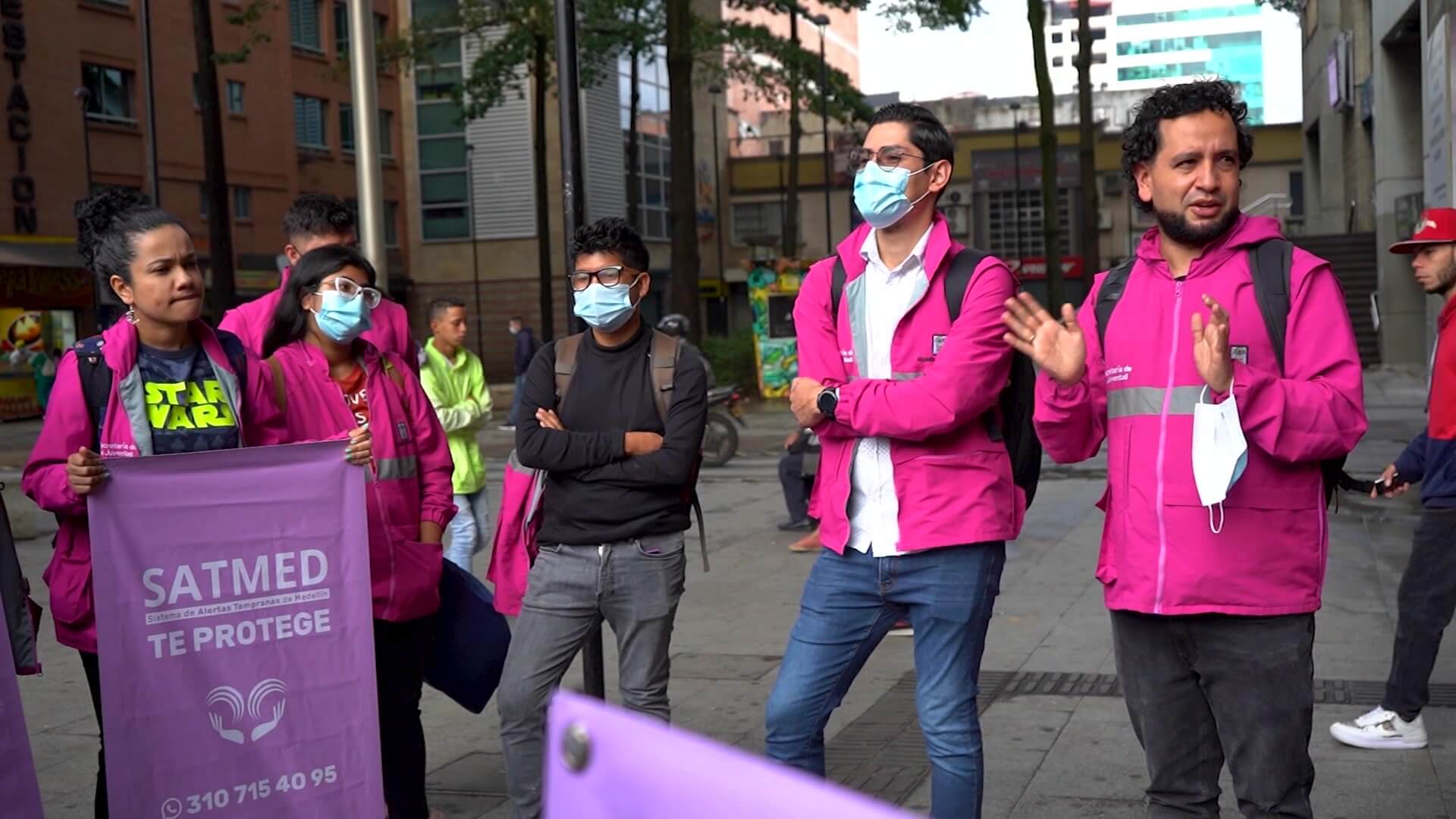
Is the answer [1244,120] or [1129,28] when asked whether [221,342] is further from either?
[1129,28]

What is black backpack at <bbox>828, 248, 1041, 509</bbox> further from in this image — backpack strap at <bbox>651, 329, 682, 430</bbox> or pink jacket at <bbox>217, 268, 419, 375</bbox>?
pink jacket at <bbox>217, 268, 419, 375</bbox>

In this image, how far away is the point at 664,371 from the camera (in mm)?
4895

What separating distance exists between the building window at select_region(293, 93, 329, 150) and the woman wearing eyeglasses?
139ft

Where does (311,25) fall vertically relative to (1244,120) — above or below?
above

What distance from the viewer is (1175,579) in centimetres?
348

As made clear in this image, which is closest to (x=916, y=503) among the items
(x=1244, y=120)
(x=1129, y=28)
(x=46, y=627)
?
(x=1244, y=120)

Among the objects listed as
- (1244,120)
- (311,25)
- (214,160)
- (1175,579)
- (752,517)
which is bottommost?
(752,517)

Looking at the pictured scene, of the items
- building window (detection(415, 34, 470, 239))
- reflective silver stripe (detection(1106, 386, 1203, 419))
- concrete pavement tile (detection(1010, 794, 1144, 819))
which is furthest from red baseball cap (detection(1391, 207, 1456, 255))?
building window (detection(415, 34, 470, 239))

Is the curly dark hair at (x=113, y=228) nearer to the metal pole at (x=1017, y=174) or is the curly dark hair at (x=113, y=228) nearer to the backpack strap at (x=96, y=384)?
the backpack strap at (x=96, y=384)

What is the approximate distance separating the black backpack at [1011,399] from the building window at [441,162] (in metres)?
48.7

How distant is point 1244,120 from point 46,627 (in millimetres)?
7745

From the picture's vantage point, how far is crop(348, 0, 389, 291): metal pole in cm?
1027

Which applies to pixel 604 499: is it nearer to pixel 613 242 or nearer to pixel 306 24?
pixel 613 242

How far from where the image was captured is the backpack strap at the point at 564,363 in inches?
194
